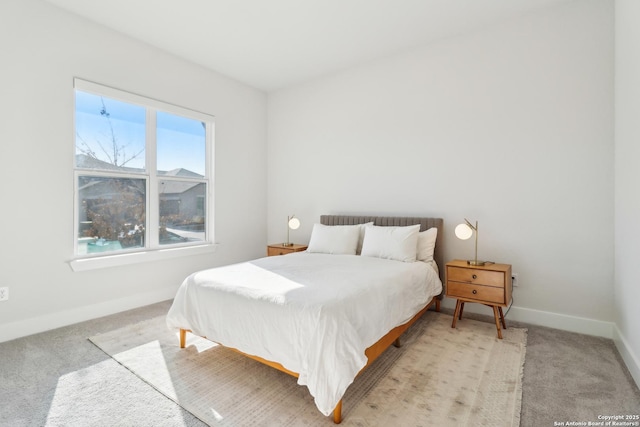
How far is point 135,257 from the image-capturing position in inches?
135

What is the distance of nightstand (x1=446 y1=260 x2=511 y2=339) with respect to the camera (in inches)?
104

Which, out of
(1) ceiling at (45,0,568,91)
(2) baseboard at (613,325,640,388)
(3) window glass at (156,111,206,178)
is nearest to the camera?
(2) baseboard at (613,325,640,388)

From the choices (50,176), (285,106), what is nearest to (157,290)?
(50,176)

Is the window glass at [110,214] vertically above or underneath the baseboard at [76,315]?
above

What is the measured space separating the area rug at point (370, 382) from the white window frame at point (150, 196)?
0.85 m

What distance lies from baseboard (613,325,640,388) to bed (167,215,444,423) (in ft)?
4.43

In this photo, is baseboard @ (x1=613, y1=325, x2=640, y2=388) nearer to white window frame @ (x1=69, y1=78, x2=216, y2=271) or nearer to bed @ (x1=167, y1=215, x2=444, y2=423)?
bed @ (x1=167, y1=215, x2=444, y2=423)

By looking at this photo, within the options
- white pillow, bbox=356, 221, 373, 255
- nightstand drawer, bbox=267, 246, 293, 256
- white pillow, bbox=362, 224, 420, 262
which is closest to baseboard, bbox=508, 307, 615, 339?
white pillow, bbox=362, 224, 420, 262

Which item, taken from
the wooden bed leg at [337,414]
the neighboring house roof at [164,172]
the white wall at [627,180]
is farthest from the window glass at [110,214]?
the white wall at [627,180]

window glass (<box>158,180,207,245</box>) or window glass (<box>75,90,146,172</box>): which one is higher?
window glass (<box>75,90,146,172</box>)

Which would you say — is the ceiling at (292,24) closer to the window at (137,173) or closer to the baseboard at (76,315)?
the window at (137,173)

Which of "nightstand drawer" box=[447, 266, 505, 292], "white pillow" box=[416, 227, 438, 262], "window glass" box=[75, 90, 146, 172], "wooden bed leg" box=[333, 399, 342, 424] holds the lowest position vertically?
"wooden bed leg" box=[333, 399, 342, 424]

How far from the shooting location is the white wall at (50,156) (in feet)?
8.60

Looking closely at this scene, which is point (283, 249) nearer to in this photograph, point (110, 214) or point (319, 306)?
point (110, 214)
